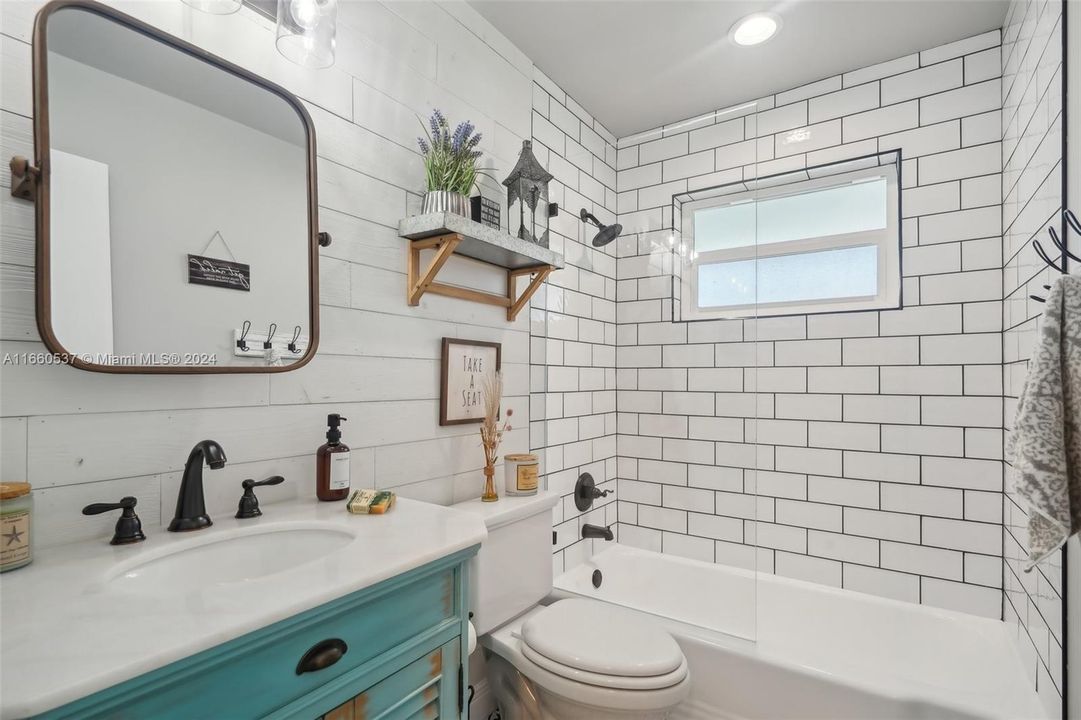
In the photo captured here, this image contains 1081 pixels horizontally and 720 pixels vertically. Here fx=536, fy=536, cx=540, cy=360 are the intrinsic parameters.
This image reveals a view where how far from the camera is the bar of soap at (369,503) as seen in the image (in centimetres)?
123

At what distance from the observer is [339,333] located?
1464 millimetres

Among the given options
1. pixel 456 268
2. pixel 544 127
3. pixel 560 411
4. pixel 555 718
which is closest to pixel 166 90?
pixel 456 268

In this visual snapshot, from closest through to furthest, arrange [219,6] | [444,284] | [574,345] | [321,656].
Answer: [321,656]
[219,6]
[444,284]
[574,345]

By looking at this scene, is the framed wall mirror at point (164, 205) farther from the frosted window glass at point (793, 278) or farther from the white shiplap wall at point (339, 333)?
the frosted window glass at point (793, 278)

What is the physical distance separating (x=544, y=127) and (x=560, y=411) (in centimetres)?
127

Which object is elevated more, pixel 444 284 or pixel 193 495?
pixel 444 284

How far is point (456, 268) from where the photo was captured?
187 centimetres

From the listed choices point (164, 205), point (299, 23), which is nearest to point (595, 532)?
point (164, 205)

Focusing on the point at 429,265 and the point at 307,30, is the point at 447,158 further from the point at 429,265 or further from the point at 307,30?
the point at 307,30

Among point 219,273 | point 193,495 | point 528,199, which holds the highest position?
point 528,199

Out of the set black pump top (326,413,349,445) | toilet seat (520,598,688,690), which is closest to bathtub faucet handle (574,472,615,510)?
toilet seat (520,598,688,690)

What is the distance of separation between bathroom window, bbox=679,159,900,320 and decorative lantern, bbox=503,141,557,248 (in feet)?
2.11

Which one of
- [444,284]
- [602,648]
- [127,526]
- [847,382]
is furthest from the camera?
[847,382]

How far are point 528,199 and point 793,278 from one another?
4.51 feet
